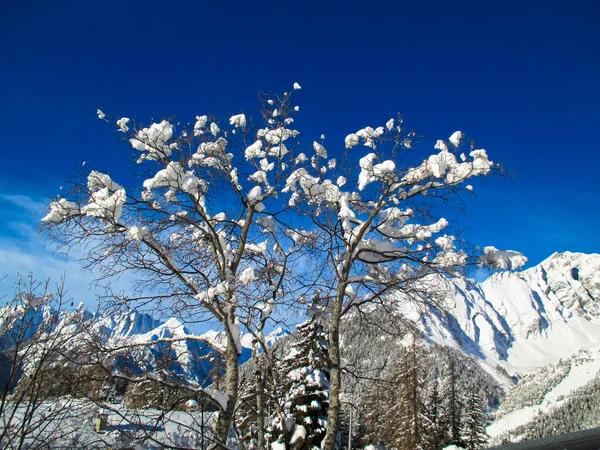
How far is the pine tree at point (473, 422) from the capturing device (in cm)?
3038

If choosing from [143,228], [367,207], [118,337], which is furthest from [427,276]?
[118,337]

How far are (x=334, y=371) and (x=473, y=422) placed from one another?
1299 inches

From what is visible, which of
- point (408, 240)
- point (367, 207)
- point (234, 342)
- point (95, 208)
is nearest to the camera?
point (95, 208)

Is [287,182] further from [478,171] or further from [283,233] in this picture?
[478,171]

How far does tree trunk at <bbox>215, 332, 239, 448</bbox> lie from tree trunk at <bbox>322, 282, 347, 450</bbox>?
1.35 m

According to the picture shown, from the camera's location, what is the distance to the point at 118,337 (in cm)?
546

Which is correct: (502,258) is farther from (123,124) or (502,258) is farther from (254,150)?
(123,124)

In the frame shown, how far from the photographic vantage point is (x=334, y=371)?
5555 mm

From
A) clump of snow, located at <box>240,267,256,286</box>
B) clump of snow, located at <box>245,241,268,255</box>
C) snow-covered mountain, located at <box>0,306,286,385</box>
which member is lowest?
snow-covered mountain, located at <box>0,306,286,385</box>

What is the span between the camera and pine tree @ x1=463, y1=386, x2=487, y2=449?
1196 inches

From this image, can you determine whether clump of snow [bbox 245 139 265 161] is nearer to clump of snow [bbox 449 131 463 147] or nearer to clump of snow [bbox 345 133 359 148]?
clump of snow [bbox 345 133 359 148]

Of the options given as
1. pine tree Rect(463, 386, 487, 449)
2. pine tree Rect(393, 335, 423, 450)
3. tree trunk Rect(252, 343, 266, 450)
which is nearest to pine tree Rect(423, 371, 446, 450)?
pine tree Rect(463, 386, 487, 449)

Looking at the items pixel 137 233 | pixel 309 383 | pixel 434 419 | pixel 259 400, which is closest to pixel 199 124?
pixel 137 233

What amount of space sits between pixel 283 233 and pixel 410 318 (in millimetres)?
2710
